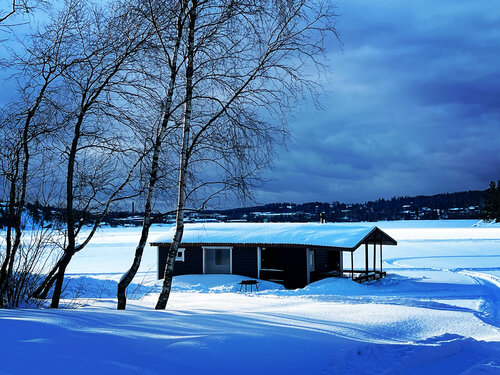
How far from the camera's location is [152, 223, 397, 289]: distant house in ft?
77.9

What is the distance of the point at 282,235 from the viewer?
24.5 metres

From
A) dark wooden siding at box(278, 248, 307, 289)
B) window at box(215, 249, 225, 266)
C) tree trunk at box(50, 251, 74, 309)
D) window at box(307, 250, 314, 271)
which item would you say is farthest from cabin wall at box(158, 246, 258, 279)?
tree trunk at box(50, 251, 74, 309)

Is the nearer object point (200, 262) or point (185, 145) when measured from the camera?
point (185, 145)

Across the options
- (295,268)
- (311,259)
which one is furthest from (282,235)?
(311,259)

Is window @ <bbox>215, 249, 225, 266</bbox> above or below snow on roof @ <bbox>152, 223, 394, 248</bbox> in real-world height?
below

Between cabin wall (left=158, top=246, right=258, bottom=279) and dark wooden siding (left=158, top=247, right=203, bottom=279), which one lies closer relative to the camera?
cabin wall (left=158, top=246, right=258, bottom=279)

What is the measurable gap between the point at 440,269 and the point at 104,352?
29269 mm

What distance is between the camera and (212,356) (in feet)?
15.6

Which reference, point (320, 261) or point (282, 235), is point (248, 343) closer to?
point (282, 235)

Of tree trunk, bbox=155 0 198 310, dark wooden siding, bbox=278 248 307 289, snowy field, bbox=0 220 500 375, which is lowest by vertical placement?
dark wooden siding, bbox=278 248 307 289

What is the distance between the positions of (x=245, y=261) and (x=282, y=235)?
2.71 meters

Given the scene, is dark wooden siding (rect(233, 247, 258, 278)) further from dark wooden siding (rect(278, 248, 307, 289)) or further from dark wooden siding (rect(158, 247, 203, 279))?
dark wooden siding (rect(158, 247, 203, 279))

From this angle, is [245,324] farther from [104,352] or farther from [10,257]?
[10,257]

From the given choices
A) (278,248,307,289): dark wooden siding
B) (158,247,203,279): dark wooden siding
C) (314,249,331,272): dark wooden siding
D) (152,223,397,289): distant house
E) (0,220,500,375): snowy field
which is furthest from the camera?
(314,249,331,272): dark wooden siding
